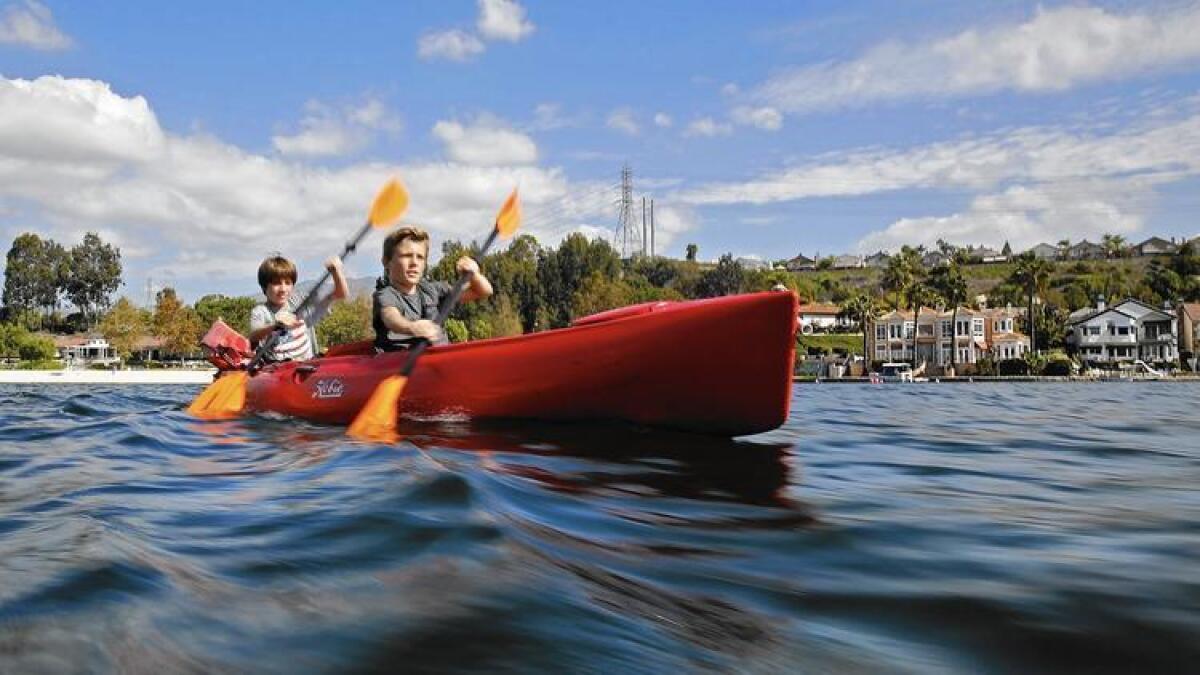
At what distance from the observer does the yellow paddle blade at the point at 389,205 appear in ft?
24.3

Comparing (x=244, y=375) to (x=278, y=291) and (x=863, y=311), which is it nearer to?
(x=278, y=291)

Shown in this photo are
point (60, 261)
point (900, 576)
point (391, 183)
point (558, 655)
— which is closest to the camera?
point (558, 655)

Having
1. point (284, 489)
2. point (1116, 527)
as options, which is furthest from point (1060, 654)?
point (284, 489)

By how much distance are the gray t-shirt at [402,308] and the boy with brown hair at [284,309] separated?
4.72 ft

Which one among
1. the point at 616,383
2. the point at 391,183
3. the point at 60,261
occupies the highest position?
the point at 60,261

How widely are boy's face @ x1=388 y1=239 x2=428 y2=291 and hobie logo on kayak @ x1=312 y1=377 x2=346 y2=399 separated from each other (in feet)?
2.90

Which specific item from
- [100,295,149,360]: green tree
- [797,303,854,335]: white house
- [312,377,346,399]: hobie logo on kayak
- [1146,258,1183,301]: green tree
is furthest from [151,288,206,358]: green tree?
[1146,258,1183,301]: green tree

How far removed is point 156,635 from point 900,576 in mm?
1722

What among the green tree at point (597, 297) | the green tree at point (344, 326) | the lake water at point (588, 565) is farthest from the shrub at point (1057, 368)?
the lake water at point (588, 565)

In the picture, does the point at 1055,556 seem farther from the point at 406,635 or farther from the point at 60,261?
the point at 60,261

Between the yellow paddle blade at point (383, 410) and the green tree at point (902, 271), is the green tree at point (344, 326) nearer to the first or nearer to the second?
the green tree at point (902, 271)

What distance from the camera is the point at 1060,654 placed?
1.56 m

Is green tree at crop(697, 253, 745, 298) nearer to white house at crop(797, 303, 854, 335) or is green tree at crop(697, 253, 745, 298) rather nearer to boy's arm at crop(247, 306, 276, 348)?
white house at crop(797, 303, 854, 335)

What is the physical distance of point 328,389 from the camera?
614 centimetres
